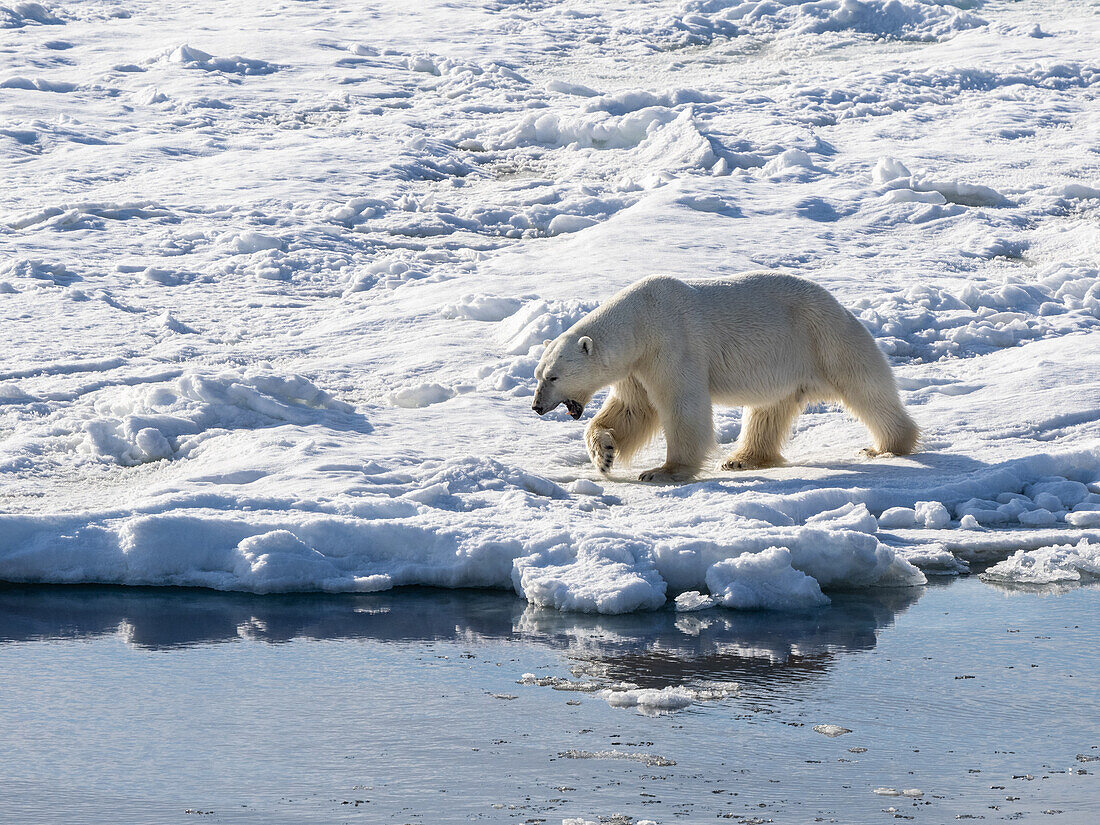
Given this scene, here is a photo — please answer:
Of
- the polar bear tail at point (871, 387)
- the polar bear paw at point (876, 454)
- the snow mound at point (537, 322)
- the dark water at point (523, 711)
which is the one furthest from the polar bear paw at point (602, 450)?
the snow mound at point (537, 322)

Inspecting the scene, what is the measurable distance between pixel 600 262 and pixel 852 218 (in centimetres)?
337

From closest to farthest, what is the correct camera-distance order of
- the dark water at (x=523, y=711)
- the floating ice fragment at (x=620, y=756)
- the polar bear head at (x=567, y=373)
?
the dark water at (x=523, y=711) → the floating ice fragment at (x=620, y=756) → the polar bear head at (x=567, y=373)

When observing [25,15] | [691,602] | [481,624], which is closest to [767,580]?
[691,602]

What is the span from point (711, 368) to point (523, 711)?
3.82 metres

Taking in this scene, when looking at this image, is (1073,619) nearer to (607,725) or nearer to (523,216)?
(607,725)

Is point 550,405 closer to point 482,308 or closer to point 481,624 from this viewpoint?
point 481,624

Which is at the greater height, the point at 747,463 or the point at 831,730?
the point at 831,730

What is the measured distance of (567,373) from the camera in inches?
317

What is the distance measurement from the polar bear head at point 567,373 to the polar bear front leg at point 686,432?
0.45m

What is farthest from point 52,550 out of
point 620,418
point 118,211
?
point 118,211

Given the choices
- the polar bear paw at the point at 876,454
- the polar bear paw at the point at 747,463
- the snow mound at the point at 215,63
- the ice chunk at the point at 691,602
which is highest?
the snow mound at the point at 215,63

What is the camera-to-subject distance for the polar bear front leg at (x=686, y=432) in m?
A: 8.06

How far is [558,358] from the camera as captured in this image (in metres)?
8.05

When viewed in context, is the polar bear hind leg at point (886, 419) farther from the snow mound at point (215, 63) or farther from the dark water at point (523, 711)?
the snow mound at point (215, 63)
